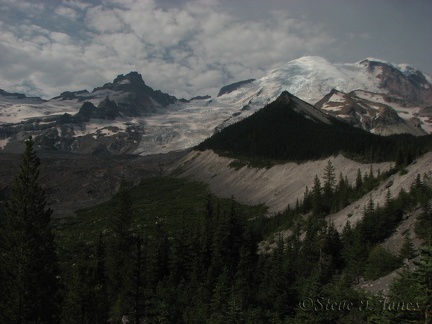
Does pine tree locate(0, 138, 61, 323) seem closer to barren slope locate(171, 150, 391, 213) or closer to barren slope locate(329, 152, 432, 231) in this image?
barren slope locate(329, 152, 432, 231)

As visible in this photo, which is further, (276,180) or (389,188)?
(276,180)

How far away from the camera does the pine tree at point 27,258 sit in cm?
3259

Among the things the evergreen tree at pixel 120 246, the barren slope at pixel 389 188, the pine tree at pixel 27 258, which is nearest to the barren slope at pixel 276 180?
the barren slope at pixel 389 188

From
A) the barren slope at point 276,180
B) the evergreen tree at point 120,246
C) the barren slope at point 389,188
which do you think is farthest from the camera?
the barren slope at point 276,180

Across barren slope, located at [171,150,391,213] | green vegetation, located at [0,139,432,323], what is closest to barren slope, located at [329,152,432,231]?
green vegetation, located at [0,139,432,323]

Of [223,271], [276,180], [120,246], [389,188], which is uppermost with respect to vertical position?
[389,188]

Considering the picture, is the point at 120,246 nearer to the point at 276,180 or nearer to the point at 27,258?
the point at 27,258

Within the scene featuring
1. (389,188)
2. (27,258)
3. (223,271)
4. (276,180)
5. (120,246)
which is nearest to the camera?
(27,258)

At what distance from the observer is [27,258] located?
3300cm

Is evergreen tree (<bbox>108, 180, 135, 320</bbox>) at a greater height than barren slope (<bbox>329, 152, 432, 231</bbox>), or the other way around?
barren slope (<bbox>329, 152, 432, 231</bbox>)

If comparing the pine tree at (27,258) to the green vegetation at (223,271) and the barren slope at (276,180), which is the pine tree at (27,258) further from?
the barren slope at (276,180)

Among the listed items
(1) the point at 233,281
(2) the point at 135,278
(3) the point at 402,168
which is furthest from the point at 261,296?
(3) the point at 402,168

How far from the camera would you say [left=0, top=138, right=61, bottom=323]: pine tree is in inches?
1283

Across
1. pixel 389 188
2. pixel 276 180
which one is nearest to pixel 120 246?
pixel 389 188
